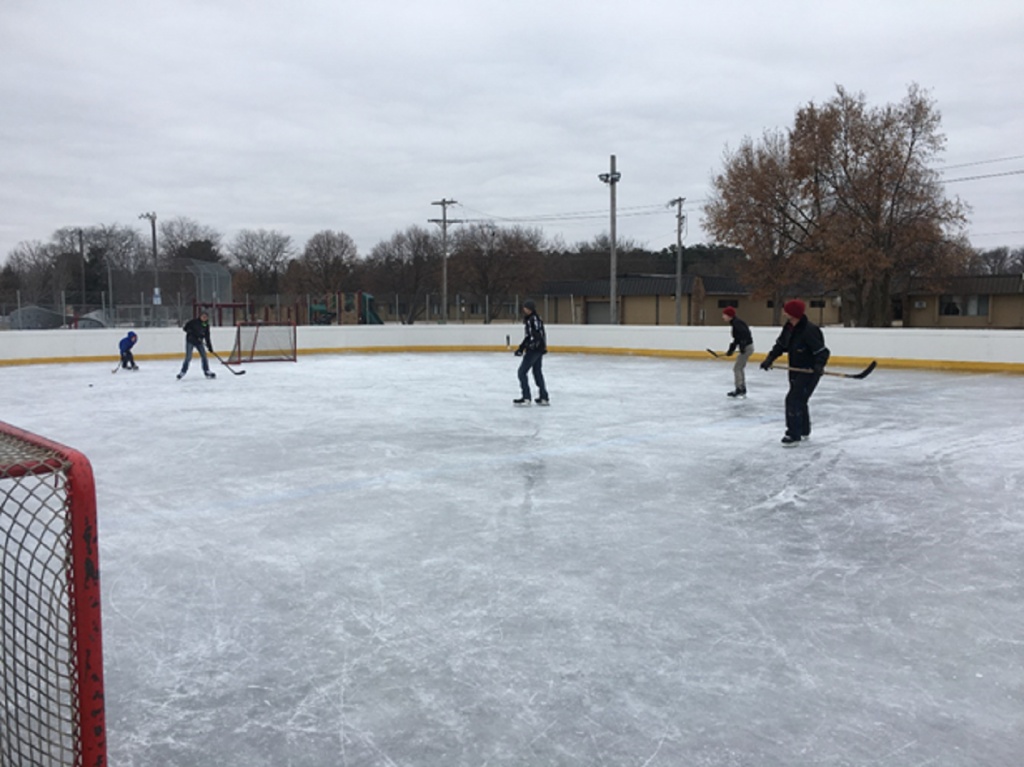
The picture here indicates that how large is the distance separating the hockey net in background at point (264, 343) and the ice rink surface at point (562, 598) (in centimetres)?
1272

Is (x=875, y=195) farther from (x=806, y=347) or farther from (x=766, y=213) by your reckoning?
(x=806, y=347)

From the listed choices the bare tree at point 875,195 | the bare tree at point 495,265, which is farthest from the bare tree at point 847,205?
the bare tree at point 495,265

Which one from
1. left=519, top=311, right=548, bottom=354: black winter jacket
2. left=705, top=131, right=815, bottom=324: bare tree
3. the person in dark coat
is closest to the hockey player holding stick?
the person in dark coat

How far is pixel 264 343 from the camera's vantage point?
22109 mm

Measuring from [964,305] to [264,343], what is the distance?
37658 millimetres

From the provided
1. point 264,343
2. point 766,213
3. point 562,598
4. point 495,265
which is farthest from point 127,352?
point 495,265

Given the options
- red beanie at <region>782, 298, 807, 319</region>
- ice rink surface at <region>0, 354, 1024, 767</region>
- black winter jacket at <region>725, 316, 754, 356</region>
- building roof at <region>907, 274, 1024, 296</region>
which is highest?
building roof at <region>907, 274, 1024, 296</region>

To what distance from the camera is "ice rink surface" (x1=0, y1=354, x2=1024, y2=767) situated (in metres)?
Result: 2.59

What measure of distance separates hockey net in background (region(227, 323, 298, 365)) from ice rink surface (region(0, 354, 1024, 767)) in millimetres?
12717

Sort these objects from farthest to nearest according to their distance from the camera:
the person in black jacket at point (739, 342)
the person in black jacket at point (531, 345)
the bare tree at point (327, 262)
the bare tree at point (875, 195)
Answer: the bare tree at point (327, 262) → the bare tree at point (875, 195) → the person in black jacket at point (739, 342) → the person in black jacket at point (531, 345)

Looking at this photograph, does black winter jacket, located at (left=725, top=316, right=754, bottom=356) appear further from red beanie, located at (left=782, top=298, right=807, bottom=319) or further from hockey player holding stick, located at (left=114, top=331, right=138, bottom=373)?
hockey player holding stick, located at (left=114, top=331, right=138, bottom=373)

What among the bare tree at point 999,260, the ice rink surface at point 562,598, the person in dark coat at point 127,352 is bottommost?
the ice rink surface at point 562,598

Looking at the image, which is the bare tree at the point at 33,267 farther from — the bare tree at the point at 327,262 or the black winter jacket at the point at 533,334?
the black winter jacket at the point at 533,334

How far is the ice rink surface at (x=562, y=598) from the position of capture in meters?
2.59
